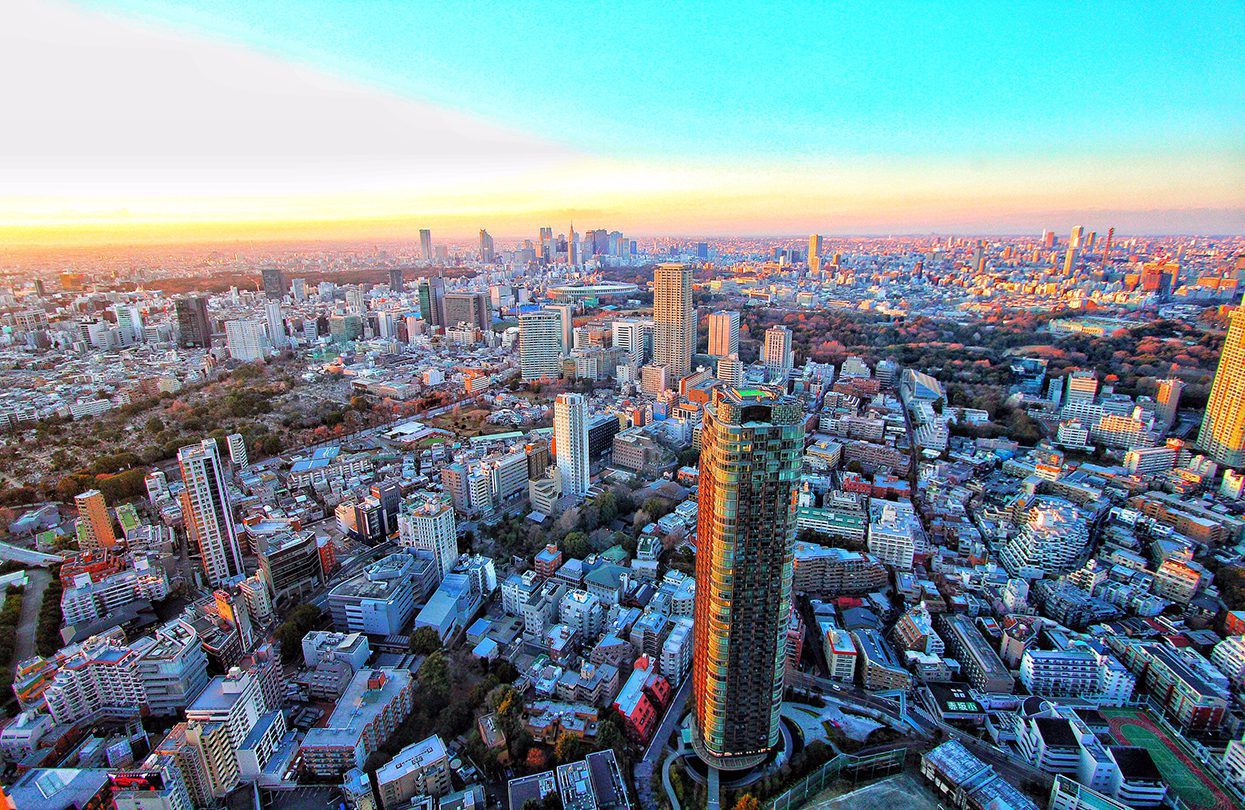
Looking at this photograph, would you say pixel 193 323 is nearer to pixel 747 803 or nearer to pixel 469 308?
pixel 469 308

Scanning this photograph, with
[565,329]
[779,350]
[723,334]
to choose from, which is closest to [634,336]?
[565,329]

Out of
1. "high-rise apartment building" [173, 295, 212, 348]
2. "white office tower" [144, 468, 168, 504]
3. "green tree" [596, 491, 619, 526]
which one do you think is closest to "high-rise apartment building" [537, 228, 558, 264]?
"high-rise apartment building" [173, 295, 212, 348]

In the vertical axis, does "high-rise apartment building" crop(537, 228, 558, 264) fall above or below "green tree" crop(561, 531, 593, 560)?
above

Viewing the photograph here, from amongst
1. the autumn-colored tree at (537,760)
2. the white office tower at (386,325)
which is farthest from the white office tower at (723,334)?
the autumn-colored tree at (537,760)

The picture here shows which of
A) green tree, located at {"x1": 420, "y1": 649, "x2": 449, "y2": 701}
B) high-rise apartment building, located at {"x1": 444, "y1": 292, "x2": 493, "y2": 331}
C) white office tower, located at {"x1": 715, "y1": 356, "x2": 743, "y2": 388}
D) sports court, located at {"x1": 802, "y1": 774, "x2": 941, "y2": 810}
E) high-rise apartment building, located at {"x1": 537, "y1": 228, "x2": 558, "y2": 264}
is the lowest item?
sports court, located at {"x1": 802, "y1": 774, "x2": 941, "y2": 810}

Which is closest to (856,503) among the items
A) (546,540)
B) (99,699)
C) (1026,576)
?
(1026,576)

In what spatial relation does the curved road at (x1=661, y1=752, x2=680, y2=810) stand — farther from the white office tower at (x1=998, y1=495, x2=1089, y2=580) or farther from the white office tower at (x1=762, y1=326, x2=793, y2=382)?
the white office tower at (x1=762, y1=326, x2=793, y2=382)

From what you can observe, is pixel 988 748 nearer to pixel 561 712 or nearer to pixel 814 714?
pixel 814 714
